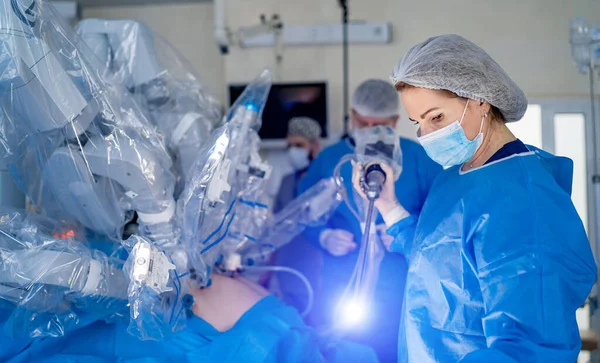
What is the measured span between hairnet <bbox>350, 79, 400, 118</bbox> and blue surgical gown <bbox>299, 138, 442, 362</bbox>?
138 millimetres

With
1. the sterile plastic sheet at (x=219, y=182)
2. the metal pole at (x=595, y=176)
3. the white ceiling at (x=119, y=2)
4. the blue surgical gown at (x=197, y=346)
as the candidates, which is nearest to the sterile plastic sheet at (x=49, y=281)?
the blue surgical gown at (x=197, y=346)

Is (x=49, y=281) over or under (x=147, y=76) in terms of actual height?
under

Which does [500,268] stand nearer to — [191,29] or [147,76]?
[147,76]

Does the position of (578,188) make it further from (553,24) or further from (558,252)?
(558,252)

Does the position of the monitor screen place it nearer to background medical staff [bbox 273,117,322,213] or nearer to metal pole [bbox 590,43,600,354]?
background medical staff [bbox 273,117,322,213]

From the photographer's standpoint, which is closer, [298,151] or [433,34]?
[433,34]

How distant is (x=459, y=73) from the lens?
1040mm

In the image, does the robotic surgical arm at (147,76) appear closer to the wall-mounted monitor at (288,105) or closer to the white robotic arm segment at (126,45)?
the white robotic arm segment at (126,45)

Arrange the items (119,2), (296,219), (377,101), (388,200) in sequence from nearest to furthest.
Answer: (388,200) < (296,219) < (377,101) < (119,2)

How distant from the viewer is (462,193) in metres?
1.07

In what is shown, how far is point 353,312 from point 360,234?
1.56 feet

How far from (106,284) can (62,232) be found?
0.70 feet

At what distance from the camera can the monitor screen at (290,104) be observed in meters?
3.18

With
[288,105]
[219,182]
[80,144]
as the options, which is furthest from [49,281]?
[288,105]
